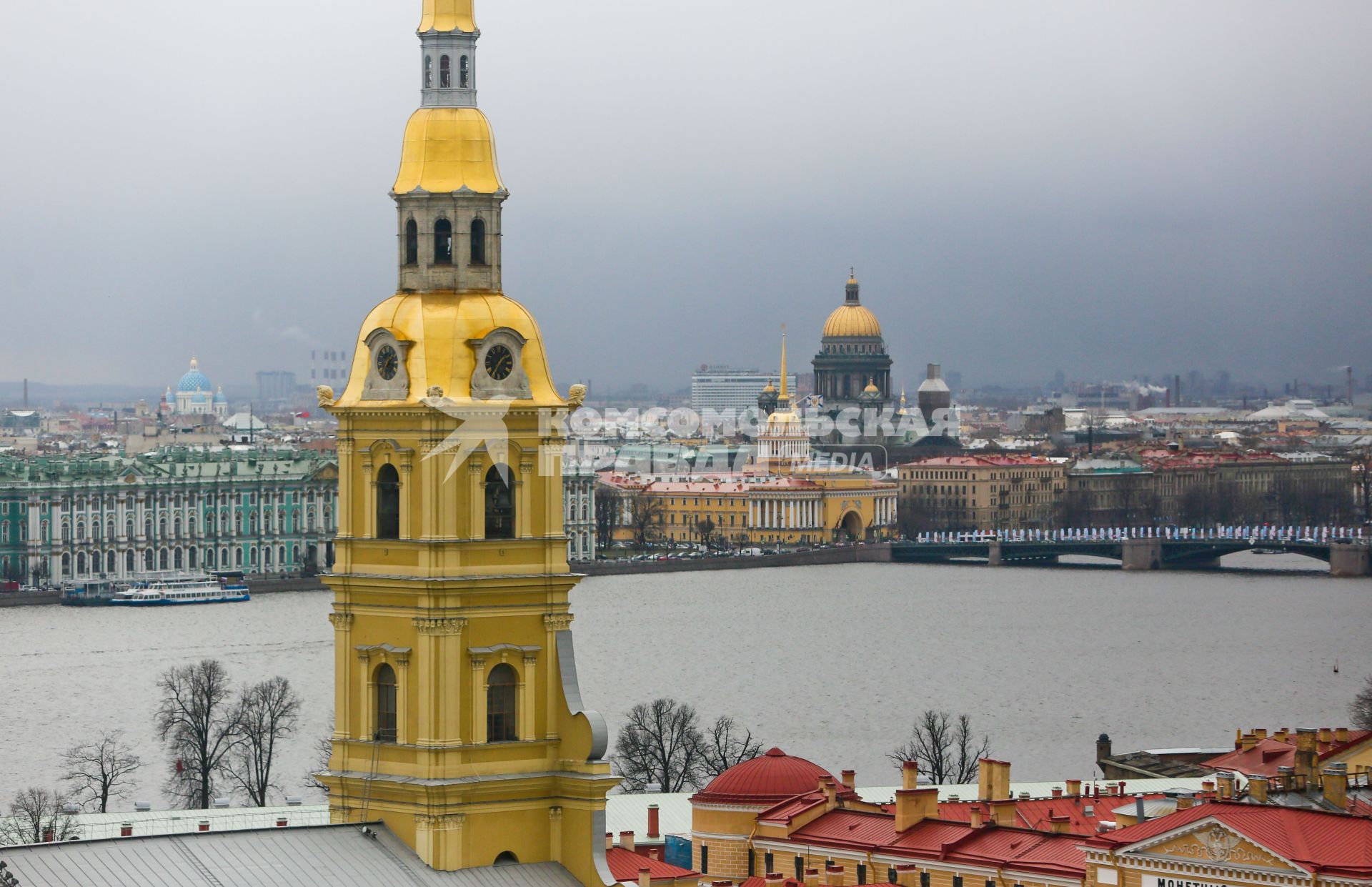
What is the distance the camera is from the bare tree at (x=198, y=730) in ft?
49.5

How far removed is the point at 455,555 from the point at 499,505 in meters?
0.15

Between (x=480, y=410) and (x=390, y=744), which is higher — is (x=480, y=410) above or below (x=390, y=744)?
above

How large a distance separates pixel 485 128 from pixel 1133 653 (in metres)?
21.9

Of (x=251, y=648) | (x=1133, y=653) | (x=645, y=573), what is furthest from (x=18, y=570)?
(x=1133, y=653)

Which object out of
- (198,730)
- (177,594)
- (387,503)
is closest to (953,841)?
(387,503)

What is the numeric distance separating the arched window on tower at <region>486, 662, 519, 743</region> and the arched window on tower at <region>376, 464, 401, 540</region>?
328 millimetres

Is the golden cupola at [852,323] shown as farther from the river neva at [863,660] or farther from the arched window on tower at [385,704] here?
the arched window on tower at [385,704]

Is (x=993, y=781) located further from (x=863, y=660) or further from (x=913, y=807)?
(x=863, y=660)

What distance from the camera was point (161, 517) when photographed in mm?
42938

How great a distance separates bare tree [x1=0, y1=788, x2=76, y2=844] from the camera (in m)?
11.0

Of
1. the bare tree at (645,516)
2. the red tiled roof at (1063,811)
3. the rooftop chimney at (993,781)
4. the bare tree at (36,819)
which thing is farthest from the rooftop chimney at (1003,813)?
the bare tree at (645,516)

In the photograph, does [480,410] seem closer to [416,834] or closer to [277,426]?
[416,834]

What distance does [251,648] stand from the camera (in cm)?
2709

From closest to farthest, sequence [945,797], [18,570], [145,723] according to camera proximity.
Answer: [945,797] → [145,723] → [18,570]
